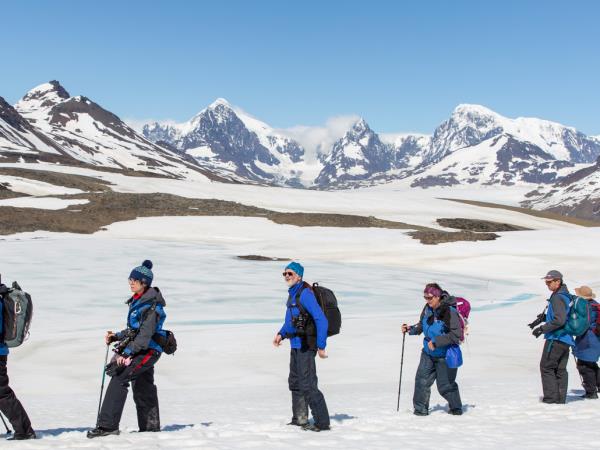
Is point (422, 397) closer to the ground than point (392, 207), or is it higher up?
closer to the ground

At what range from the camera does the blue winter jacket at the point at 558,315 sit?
11945mm

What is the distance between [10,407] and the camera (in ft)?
30.0

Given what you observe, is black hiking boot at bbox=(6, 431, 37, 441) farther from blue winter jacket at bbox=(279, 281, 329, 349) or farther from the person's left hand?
blue winter jacket at bbox=(279, 281, 329, 349)

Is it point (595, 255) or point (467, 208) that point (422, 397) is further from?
point (467, 208)

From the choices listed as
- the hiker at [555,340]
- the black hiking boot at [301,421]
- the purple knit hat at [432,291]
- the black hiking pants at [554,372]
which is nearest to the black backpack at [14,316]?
the black hiking boot at [301,421]

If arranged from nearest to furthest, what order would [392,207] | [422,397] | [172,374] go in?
1. [422,397]
2. [172,374]
3. [392,207]

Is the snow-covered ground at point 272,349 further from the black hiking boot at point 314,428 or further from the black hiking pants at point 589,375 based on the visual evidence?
the black hiking pants at point 589,375

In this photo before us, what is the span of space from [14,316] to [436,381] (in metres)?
6.50

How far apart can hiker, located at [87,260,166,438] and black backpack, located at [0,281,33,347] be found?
44.0 inches

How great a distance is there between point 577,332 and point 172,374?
28.7 ft

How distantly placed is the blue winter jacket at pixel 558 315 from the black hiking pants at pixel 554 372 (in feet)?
0.51

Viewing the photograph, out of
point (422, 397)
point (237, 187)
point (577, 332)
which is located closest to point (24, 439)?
point (422, 397)

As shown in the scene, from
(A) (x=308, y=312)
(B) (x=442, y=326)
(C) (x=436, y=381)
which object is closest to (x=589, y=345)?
(C) (x=436, y=381)

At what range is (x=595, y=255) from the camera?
1890 inches
